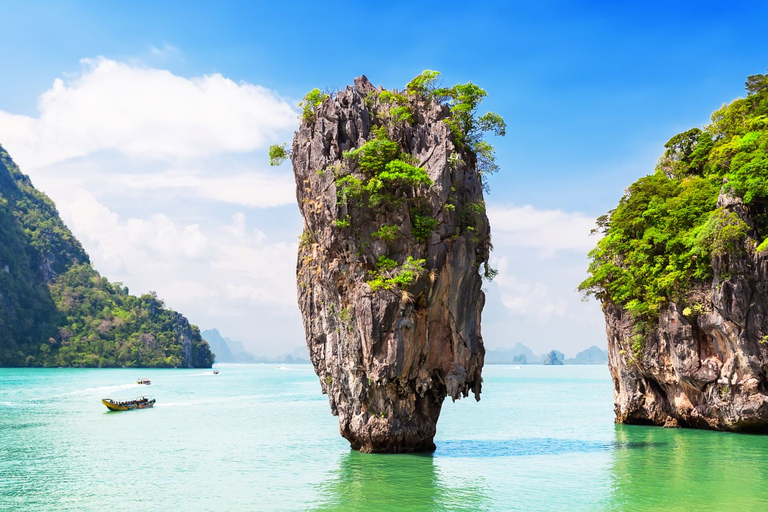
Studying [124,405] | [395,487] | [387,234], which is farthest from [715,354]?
[124,405]

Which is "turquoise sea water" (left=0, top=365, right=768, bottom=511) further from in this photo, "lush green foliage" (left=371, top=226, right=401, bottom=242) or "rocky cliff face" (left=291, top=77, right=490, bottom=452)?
"lush green foliage" (left=371, top=226, right=401, bottom=242)

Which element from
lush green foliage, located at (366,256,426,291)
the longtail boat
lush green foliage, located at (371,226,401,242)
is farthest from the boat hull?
lush green foliage, located at (371,226,401,242)

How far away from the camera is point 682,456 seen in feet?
80.8

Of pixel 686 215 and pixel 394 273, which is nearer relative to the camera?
pixel 394 273

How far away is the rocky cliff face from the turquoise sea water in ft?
7.70

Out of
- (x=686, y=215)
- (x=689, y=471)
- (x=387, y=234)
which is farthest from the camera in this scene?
(x=686, y=215)

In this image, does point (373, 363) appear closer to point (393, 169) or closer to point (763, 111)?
point (393, 169)

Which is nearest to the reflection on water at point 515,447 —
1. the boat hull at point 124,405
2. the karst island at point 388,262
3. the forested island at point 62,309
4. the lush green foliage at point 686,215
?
the karst island at point 388,262

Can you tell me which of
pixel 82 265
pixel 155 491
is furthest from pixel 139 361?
pixel 155 491

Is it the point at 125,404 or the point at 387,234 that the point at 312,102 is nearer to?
the point at 387,234

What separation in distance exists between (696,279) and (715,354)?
3.44 meters

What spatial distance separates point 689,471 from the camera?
2194 cm

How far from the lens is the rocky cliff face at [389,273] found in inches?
911

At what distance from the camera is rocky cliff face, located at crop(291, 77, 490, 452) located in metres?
23.1
